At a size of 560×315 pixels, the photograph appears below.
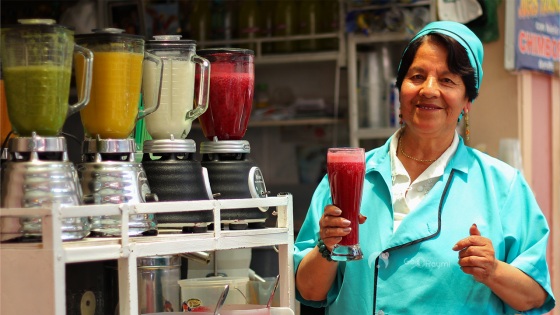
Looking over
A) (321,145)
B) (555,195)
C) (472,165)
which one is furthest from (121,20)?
(472,165)

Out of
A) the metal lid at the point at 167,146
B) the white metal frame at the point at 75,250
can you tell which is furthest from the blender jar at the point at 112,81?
the white metal frame at the point at 75,250

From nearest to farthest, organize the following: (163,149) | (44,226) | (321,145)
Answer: (44,226), (163,149), (321,145)

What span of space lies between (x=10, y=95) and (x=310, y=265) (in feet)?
3.31

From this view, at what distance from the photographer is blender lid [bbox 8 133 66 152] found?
175 cm

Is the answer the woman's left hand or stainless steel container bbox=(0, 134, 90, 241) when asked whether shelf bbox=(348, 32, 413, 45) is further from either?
stainless steel container bbox=(0, 134, 90, 241)

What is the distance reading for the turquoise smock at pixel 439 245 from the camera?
249cm

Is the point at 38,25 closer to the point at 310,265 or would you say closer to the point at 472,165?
the point at 310,265

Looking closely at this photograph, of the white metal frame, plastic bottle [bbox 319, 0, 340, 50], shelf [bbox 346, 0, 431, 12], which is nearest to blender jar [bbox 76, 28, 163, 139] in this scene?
the white metal frame

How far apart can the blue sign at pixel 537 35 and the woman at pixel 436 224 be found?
2387mm

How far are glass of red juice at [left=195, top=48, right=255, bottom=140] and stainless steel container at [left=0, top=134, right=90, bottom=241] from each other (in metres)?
0.52

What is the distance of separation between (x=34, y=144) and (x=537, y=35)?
3.99 meters

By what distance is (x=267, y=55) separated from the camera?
5.82m

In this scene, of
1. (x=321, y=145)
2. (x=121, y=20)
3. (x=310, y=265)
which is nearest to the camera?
(x=310, y=265)

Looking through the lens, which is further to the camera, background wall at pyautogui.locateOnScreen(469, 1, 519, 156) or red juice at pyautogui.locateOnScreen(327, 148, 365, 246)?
background wall at pyautogui.locateOnScreen(469, 1, 519, 156)
